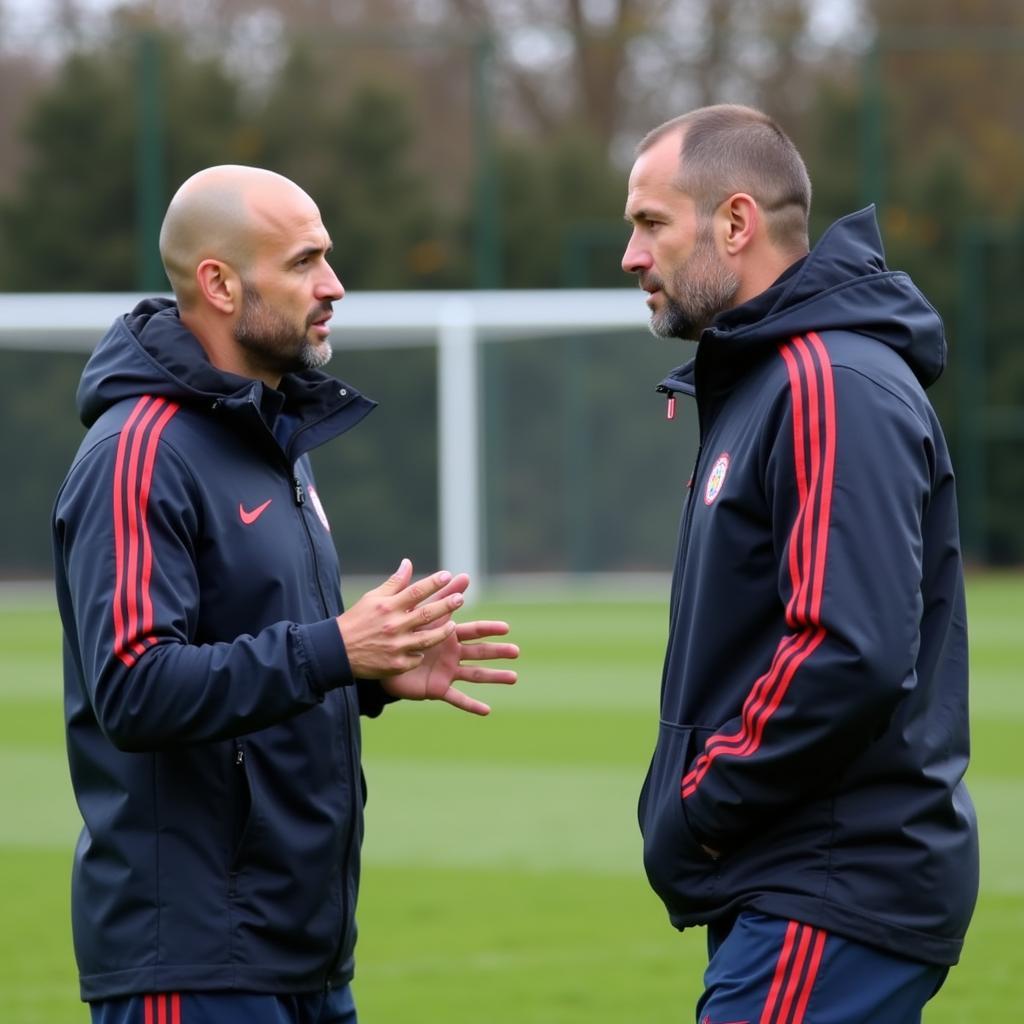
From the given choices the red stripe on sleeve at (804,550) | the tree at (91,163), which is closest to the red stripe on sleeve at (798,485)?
the red stripe on sleeve at (804,550)

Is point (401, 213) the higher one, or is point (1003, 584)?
point (401, 213)

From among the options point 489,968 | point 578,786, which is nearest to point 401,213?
point 578,786

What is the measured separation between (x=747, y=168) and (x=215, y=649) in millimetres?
1254

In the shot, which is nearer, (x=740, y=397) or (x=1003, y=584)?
(x=740, y=397)

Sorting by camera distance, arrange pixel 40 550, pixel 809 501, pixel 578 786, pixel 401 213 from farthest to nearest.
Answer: pixel 401 213
pixel 40 550
pixel 578 786
pixel 809 501

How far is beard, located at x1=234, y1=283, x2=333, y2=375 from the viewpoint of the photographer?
11.4ft

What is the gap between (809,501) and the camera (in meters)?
2.86

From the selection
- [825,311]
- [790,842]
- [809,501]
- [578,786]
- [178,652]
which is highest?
[825,311]

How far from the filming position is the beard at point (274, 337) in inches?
136

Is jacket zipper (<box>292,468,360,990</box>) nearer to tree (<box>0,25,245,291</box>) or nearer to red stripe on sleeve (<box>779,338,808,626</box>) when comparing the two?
red stripe on sleeve (<box>779,338,808,626</box>)

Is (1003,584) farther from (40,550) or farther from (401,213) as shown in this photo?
(40,550)

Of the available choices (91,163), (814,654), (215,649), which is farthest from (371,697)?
(91,163)

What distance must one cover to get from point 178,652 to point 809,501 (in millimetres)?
1065

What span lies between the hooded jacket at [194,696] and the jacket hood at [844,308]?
0.88 m
